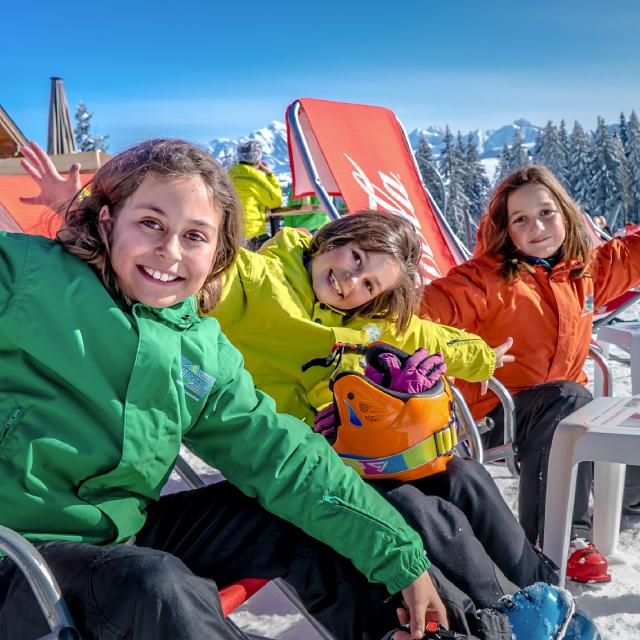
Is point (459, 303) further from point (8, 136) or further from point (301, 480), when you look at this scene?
point (8, 136)

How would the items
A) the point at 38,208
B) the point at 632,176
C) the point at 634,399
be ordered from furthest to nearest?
1. the point at 632,176
2. the point at 38,208
3. the point at 634,399

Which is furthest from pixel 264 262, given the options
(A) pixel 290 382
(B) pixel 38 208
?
(B) pixel 38 208

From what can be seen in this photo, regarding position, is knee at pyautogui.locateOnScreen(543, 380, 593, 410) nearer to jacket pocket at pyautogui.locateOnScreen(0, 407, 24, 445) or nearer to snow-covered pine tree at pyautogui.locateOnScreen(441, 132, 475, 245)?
jacket pocket at pyautogui.locateOnScreen(0, 407, 24, 445)

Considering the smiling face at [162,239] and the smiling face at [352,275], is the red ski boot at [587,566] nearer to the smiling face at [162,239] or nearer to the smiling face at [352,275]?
the smiling face at [352,275]

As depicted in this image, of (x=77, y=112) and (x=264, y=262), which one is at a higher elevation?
(x=77, y=112)

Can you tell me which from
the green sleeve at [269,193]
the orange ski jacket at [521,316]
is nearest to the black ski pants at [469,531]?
the orange ski jacket at [521,316]

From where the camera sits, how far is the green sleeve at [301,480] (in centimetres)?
130

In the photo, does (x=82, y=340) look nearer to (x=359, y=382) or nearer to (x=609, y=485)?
(x=359, y=382)

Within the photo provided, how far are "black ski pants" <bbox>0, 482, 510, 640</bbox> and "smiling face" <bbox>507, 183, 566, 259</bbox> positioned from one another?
1758mm

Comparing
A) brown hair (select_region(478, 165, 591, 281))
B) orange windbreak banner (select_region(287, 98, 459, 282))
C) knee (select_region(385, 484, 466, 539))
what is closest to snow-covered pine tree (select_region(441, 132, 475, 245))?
orange windbreak banner (select_region(287, 98, 459, 282))

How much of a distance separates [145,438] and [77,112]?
138 feet

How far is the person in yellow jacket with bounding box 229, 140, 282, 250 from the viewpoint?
707cm

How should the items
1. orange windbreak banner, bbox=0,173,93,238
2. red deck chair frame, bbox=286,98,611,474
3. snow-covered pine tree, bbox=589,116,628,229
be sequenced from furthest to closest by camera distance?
snow-covered pine tree, bbox=589,116,628,229, red deck chair frame, bbox=286,98,611,474, orange windbreak banner, bbox=0,173,93,238

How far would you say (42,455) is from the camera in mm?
1198
